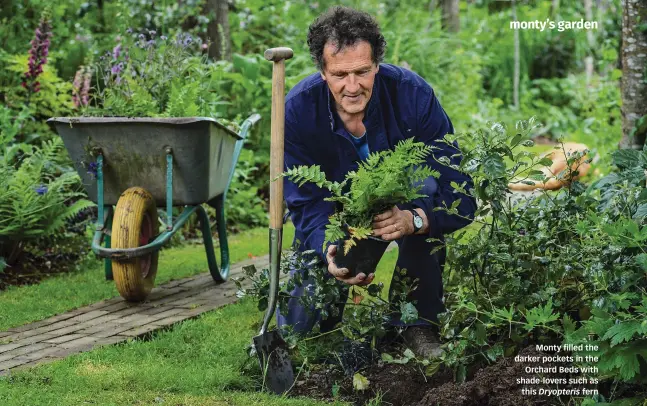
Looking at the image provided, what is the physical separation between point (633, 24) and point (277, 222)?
7.01ft

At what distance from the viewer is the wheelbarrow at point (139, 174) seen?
4109 mm

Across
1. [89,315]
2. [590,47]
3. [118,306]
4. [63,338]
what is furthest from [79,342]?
[590,47]

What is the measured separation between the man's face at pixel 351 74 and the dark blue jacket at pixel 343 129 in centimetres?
11

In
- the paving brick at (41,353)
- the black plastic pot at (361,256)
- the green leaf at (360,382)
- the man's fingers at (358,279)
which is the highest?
the black plastic pot at (361,256)

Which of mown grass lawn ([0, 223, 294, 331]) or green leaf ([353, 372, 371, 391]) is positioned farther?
mown grass lawn ([0, 223, 294, 331])

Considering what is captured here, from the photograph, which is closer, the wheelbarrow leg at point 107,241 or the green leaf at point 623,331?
the green leaf at point 623,331

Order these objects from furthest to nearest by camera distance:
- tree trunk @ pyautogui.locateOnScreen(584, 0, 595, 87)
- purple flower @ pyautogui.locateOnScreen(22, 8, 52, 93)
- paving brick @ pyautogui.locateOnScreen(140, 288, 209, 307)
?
tree trunk @ pyautogui.locateOnScreen(584, 0, 595, 87) < purple flower @ pyautogui.locateOnScreen(22, 8, 52, 93) < paving brick @ pyautogui.locateOnScreen(140, 288, 209, 307)

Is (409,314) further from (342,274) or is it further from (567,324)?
(567,324)

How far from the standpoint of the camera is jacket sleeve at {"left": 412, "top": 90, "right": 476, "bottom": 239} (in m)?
3.20

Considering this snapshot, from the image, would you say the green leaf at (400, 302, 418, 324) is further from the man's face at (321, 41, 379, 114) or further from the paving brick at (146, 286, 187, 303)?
the paving brick at (146, 286, 187, 303)

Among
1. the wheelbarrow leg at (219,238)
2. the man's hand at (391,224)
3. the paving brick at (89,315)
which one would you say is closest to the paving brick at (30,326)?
the paving brick at (89,315)

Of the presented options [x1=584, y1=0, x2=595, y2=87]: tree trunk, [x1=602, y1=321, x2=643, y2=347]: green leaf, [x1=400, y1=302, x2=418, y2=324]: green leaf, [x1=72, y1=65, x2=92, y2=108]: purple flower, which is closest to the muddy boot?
[x1=400, y1=302, x2=418, y2=324]: green leaf

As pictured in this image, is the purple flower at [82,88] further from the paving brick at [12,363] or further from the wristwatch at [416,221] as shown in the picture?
the wristwatch at [416,221]

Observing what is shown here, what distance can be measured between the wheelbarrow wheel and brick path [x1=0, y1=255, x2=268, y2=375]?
0.08 metres
